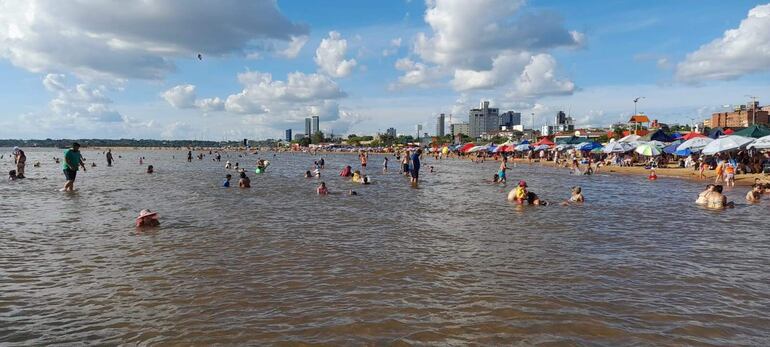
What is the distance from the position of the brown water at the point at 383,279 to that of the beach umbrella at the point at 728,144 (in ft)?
51.4

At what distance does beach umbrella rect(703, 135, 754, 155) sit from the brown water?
15666mm

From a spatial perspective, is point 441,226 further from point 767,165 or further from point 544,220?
point 767,165

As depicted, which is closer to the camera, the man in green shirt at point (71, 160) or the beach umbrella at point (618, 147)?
the man in green shirt at point (71, 160)

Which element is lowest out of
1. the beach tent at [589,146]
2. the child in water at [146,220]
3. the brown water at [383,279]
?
the brown water at [383,279]

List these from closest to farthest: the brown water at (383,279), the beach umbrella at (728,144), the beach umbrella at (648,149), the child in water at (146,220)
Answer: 1. the brown water at (383,279)
2. the child in water at (146,220)
3. the beach umbrella at (728,144)
4. the beach umbrella at (648,149)

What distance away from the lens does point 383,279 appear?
7.41m

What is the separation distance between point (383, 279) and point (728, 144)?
28291 millimetres

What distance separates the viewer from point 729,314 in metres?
5.93

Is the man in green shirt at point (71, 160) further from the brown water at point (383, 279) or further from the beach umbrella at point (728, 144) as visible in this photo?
the beach umbrella at point (728, 144)

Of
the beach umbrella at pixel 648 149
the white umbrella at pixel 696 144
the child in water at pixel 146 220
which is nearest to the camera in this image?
the child in water at pixel 146 220

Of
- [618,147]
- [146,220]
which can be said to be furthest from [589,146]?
[146,220]

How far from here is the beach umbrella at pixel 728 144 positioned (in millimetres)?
26875

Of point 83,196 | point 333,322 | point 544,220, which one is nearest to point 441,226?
point 544,220

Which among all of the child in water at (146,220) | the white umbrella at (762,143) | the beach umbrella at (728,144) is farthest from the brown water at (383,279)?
the beach umbrella at (728,144)
